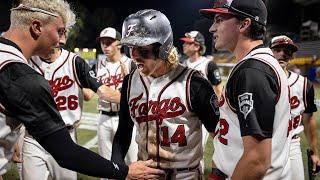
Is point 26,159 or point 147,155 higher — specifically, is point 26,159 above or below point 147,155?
below

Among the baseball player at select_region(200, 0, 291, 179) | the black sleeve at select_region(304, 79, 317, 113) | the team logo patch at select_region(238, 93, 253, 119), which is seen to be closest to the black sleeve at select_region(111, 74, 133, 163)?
the baseball player at select_region(200, 0, 291, 179)

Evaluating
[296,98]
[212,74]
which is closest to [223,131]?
[296,98]

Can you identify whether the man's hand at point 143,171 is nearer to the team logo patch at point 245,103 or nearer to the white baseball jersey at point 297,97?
the team logo patch at point 245,103

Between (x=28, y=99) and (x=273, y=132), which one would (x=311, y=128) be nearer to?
(x=273, y=132)

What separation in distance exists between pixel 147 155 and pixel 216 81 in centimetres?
431

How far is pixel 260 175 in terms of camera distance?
223 cm

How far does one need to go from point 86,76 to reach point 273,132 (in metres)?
2.90

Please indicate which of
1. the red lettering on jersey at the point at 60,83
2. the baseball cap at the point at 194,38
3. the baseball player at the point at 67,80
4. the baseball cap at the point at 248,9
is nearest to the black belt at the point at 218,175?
the baseball cap at the point at 248,9

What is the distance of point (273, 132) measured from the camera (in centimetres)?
230

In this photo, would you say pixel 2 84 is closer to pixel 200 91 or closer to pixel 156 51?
pixel 156 51

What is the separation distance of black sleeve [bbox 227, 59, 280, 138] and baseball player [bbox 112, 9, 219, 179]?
698 mm

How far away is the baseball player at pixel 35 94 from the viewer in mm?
2162

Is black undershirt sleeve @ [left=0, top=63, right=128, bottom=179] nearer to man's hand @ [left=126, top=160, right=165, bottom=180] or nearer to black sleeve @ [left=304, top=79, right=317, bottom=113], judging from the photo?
man's hand @ [left=126, top=160, right=165, bottom=180]

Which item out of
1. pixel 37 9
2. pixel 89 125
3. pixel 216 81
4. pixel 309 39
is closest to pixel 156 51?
pixel 37 9
